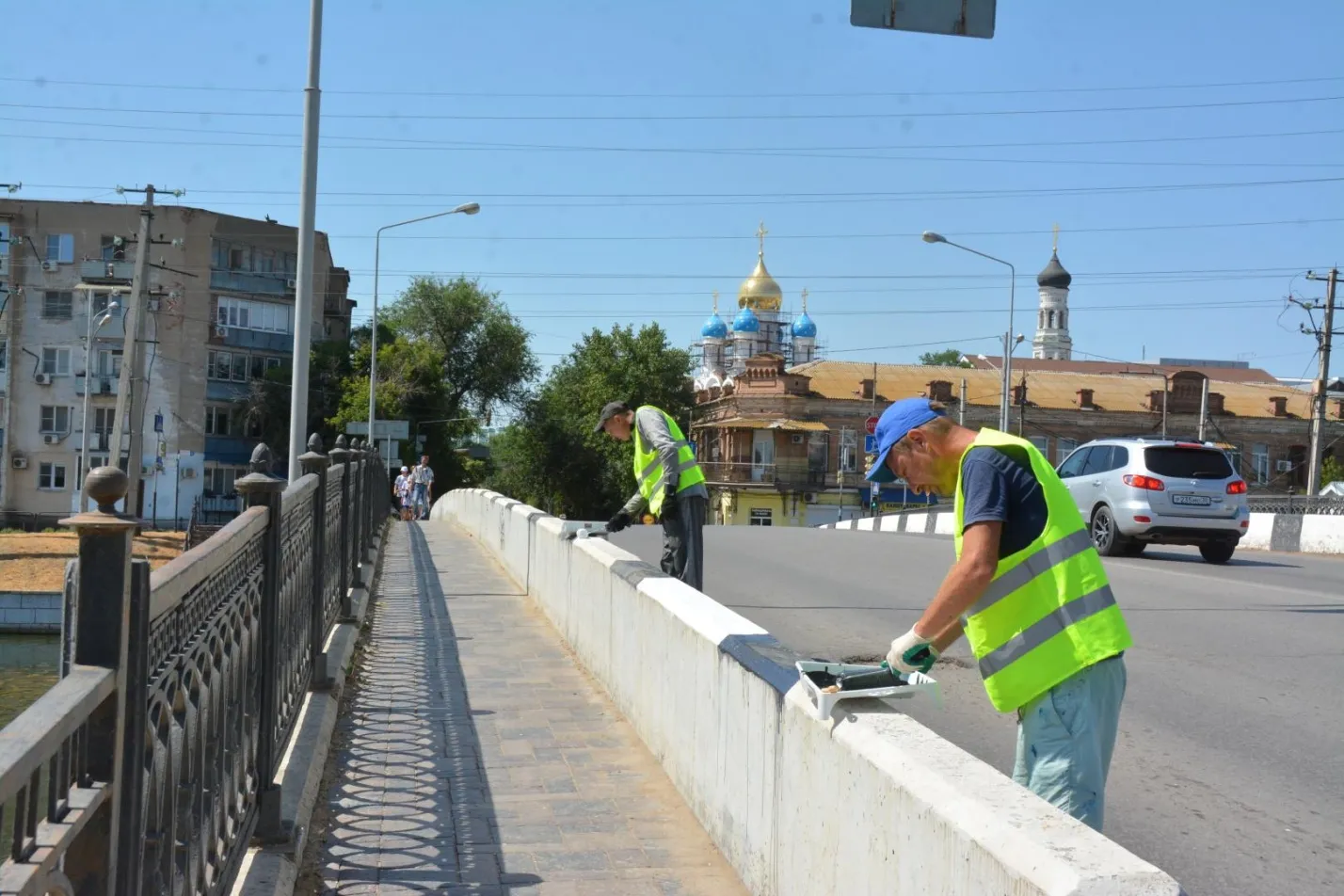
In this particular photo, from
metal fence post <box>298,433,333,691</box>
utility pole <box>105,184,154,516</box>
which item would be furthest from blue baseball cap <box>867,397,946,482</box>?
utility pole <box>105,184,154,516</box>

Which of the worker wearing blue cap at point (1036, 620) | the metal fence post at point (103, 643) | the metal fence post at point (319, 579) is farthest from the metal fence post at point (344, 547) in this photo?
the metal fence post at point (103, 643)

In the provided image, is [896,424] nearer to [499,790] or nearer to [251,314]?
[499,790]

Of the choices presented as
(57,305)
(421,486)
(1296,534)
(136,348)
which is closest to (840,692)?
(1296,534)

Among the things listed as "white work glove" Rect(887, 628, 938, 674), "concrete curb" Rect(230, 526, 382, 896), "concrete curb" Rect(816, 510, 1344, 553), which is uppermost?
"white work glove" Rect(887, 628, 938, 674)

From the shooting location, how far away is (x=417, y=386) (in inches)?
2675

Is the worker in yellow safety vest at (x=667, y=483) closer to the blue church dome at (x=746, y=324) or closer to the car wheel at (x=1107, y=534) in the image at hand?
the car wheel at (x=1107, y=534)

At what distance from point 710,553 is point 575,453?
2520 inches

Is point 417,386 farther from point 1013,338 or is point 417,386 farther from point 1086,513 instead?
point 1086,513

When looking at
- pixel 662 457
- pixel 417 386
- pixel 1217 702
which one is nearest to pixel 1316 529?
pixel 1217 702

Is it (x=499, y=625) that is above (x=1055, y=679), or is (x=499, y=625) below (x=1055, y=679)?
below

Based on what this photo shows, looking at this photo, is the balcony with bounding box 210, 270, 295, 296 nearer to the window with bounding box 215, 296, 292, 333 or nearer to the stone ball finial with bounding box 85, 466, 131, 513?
the window with bounding box 215, 296, 292, 333

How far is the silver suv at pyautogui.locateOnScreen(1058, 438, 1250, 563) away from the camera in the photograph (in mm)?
16984

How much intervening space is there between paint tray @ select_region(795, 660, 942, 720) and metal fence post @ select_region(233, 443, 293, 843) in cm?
201

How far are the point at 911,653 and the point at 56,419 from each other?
6245 cm
